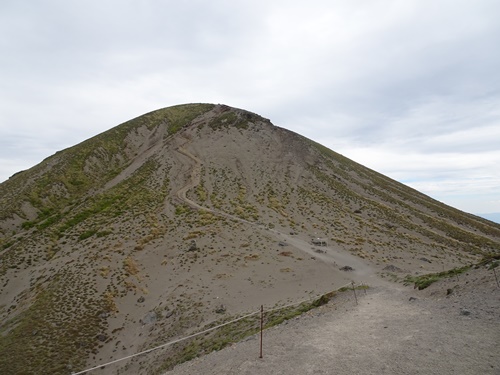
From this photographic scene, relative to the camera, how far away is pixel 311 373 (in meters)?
10.0

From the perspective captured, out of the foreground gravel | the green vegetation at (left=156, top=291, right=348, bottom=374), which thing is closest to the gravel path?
the foreground gravel

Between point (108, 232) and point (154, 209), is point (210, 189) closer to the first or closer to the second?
point (154, 209)

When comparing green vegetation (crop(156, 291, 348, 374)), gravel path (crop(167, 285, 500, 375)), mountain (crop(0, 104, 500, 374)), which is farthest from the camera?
mountain (crop(0, 104, 500, 374))

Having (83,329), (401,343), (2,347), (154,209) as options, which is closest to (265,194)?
(154,209)

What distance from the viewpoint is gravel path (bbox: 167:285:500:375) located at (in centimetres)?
965

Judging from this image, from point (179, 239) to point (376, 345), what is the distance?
96.4ft

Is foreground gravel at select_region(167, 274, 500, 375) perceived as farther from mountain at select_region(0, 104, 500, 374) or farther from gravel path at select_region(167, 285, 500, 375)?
mountain at select_region(0, 104, 500, 374)

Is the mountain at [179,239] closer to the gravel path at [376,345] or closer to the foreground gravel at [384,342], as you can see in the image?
the gravel path at [376,345]

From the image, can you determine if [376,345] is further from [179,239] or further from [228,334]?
[179,239]

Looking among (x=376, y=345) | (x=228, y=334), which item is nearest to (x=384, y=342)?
(x=376, y=345)

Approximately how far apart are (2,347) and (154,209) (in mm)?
26771

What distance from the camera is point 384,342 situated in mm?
11680

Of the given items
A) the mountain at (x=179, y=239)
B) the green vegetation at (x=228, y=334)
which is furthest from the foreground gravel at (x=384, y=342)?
the mountain at (x=179, y=239)

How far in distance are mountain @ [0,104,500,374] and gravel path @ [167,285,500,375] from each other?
218 inches
